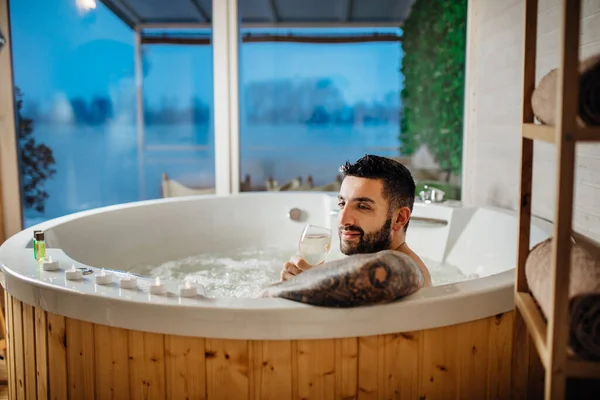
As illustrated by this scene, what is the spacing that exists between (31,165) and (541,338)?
377 cm

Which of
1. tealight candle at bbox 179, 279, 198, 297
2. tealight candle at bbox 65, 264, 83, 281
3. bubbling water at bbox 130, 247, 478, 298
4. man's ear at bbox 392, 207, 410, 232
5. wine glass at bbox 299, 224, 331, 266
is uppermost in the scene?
man's ear at bbox 392, 207, 410, 232

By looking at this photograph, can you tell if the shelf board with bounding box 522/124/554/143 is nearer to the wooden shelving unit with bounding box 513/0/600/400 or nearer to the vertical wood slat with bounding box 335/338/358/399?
the wooden shelving unit with bounding box 513/0/600/400

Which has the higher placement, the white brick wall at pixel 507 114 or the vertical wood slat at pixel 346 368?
the white brick wall at pixel 507 114

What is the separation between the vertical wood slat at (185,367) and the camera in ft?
4.90

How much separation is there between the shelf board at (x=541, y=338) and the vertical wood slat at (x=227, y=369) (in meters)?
0.60

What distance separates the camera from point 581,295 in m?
1.13

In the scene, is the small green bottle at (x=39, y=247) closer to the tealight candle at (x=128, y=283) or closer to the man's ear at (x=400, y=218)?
the tealight candle at (x=128, y=283)

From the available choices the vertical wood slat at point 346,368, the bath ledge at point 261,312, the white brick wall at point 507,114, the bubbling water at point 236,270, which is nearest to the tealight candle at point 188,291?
the bath ledge at point 261,312

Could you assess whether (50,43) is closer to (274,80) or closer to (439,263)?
(274,80)

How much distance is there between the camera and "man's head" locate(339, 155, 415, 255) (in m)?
1.86

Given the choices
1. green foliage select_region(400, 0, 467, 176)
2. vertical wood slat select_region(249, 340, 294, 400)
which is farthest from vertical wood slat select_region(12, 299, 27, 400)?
green foliage select_region(400, 0, 467, 176)

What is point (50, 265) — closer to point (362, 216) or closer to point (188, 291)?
point (188, 291)

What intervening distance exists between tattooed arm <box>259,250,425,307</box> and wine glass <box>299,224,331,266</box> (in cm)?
38

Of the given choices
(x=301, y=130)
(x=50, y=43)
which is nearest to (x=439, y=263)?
(x=301, y=130)
